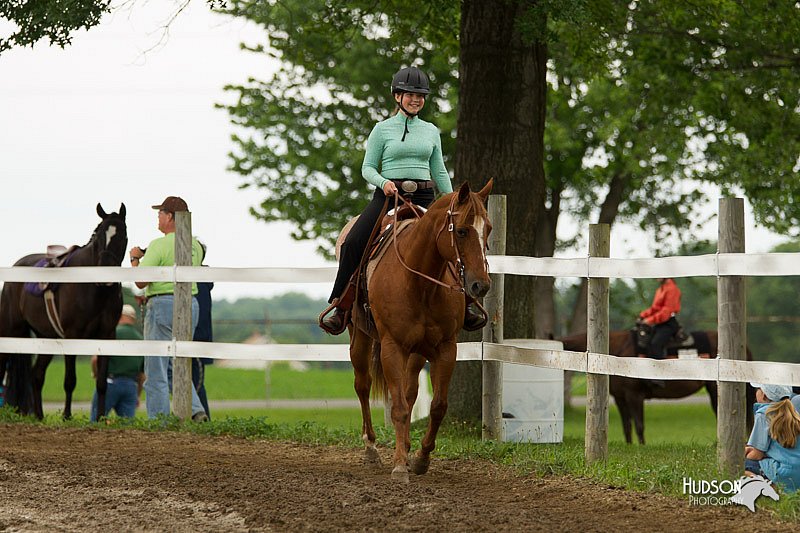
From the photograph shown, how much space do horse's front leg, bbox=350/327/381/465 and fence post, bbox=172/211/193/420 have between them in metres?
2.92

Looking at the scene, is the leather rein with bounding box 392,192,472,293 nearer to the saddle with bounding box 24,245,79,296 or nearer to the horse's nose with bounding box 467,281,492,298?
the horse's nose with bounding box 467,281,492,298

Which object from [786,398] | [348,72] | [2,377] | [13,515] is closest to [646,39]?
[348,72]

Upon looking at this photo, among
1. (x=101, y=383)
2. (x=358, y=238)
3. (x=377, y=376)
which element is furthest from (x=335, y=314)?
(x=101, y=383)

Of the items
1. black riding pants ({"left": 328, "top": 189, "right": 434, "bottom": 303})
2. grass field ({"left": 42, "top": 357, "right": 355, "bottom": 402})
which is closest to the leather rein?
black riding pants ({"left": 328, "top": 189, "right": 434, "bottom": 303})

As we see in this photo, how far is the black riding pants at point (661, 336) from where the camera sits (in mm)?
16719

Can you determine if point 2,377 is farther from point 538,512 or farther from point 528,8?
point 538,512

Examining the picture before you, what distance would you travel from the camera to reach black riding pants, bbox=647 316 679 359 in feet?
54.9

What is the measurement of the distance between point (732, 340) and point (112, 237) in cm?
745

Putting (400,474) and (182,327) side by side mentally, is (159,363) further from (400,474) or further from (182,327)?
(400,474)

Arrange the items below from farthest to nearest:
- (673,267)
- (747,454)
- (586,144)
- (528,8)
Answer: (586,144) → (528,8) → (673,267) → (747,454)

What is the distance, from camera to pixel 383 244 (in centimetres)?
859

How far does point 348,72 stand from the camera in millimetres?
26609

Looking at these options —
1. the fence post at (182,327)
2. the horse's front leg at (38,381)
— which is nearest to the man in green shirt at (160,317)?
the fence post at (182,327)

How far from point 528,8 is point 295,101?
1650 cm
